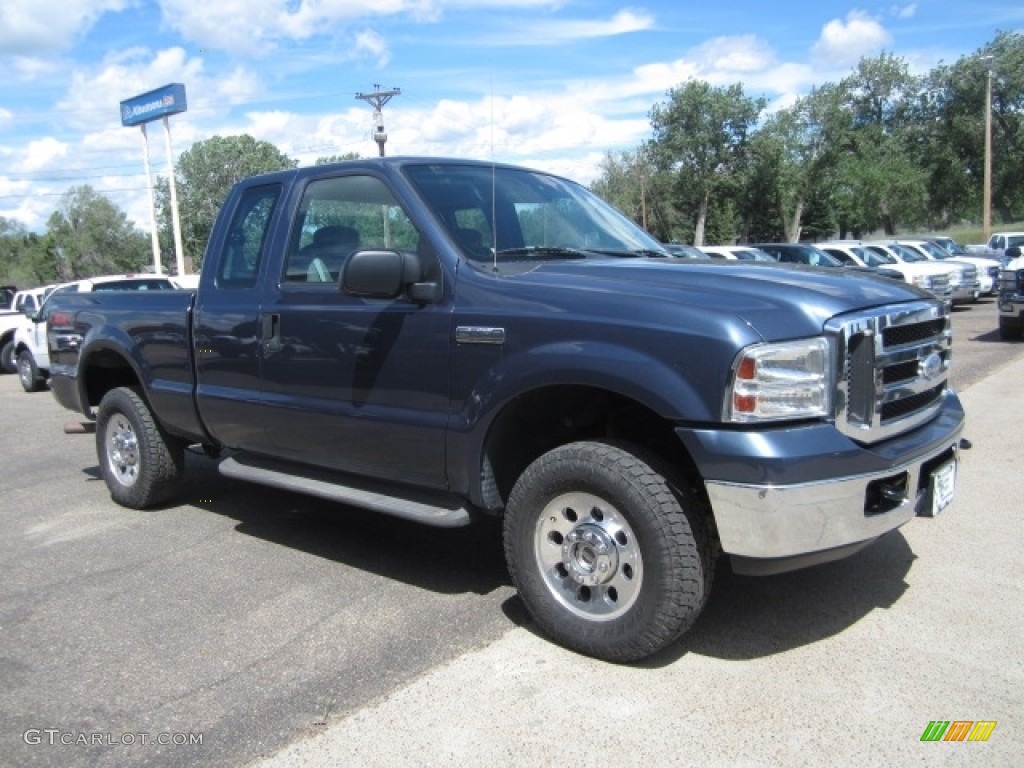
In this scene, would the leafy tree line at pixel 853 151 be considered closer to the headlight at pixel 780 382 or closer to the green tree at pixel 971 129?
the green tree at pixel 971 129

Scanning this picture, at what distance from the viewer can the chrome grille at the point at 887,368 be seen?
127 inches

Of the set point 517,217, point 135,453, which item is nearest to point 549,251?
point 517,217

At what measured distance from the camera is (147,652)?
379cm

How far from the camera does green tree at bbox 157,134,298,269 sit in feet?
A: 201

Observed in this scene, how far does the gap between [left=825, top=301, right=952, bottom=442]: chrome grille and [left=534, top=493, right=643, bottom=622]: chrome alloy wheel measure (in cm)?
Answer: 93

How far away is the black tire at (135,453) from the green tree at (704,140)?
53.1 meters

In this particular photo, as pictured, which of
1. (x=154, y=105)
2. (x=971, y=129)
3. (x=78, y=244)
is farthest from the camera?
(x=78, y=244)

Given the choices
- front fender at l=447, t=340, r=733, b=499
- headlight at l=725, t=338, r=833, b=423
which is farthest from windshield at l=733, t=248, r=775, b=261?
headlight at l=725, t=338, r=833, b=423

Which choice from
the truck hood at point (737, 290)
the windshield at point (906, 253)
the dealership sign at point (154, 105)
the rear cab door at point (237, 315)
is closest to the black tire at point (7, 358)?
the rear cab door at point (237, 315)

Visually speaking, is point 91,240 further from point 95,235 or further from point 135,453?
point 135,453

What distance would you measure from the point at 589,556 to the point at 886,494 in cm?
115

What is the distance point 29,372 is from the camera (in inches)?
566

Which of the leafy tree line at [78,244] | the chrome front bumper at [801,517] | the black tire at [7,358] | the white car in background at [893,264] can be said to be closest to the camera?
the chrome front bumper at [801,517]

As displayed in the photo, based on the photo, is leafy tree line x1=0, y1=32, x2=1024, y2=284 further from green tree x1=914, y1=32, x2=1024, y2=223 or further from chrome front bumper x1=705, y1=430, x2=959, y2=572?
chrome front bumper x1=705, y1=430, x2=959, y2=572
